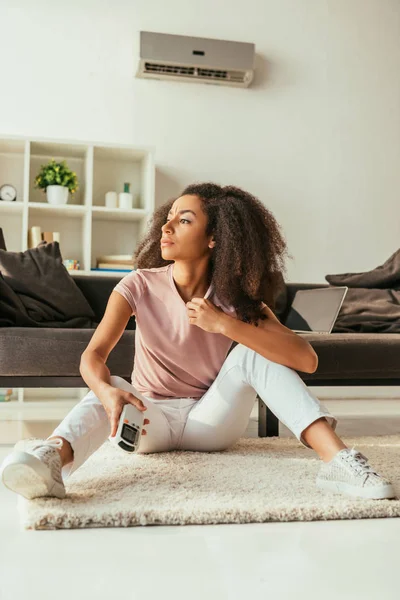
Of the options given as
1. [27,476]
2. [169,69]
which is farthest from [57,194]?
[27,476]

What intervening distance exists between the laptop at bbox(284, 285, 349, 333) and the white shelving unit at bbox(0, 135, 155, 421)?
1.35 m

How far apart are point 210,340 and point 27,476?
0.70 meters

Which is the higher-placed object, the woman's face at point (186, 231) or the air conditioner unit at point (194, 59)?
the air conditioner unit at point (194, 59)

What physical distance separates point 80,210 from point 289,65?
1.93 m

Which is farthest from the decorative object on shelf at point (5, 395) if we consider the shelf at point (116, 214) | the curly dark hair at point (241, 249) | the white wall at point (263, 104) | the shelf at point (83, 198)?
the curly dark hair at point (241, 249)

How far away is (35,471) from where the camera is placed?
4.55 feet

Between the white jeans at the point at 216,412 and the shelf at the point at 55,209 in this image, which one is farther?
the shelf at the point at 55,209

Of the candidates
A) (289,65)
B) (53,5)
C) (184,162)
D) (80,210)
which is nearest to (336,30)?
(289,65)

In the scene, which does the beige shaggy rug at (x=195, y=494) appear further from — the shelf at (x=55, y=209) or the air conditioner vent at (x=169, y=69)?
the air conditioner vent at (x=169, y=69)

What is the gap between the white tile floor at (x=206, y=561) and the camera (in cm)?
106

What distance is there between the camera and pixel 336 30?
16.8 ft

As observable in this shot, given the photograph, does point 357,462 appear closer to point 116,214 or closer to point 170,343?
point 170,343

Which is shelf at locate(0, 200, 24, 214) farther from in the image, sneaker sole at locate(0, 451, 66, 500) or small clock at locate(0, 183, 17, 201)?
sneaker sole at locate(0, 451, 66, 500)

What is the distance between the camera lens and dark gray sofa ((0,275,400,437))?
2.43m
